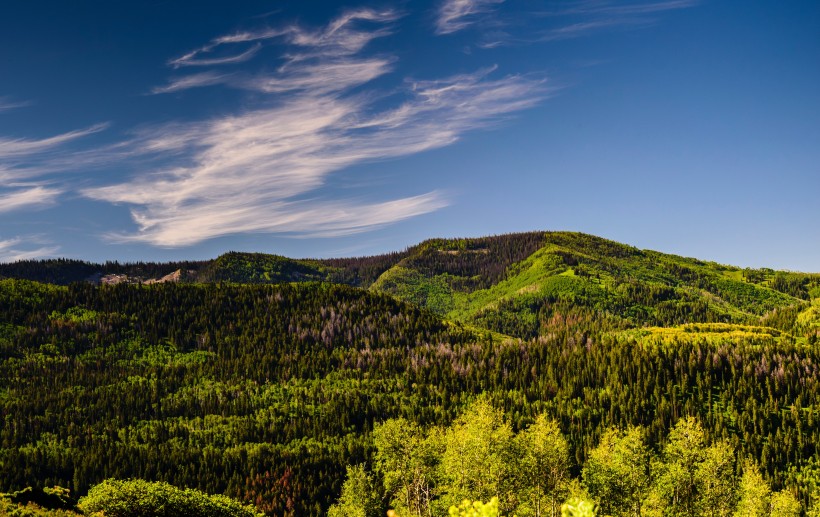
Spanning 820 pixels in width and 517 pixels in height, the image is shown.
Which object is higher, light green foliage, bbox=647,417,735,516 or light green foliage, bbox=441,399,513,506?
light green foliage, bbox=441,399,513,506

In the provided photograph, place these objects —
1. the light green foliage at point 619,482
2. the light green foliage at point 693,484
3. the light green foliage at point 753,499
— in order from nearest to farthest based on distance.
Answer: the light green foliage at point 619,482
the light green foliage at point 693,484
the light green foliage at point 753,499

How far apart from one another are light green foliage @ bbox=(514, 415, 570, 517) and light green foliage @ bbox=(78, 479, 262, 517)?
5193 centimetres

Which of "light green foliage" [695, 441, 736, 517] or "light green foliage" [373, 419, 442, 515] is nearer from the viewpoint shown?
"light green foliage" [695, 441, 736, 517]

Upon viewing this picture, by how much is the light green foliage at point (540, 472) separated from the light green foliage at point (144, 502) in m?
51.9

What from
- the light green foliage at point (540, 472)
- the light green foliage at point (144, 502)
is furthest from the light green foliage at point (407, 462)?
the light green foliage at point (144, 502)

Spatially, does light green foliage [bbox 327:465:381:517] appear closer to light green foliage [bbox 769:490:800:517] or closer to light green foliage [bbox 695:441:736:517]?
light green foliage [bbox 695:441:736:517]

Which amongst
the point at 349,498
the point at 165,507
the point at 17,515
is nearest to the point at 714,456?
A: the point at 349,498

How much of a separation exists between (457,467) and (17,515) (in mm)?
68944

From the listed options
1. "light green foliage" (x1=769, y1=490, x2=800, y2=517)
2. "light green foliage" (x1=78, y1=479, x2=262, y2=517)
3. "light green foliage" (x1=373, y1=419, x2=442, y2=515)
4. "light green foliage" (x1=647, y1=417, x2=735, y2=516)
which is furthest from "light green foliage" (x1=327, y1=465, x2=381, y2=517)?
"light green foliage" (x1=769, y1=490, x2=800, y2=517)

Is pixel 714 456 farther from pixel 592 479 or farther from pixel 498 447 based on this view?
pixel 498 447

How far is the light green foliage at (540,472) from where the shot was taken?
4715 inches

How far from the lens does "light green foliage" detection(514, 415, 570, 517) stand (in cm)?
11975

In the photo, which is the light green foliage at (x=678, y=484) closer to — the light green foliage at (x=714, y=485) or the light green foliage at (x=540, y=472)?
the light green foliage at (x=714, y=485)

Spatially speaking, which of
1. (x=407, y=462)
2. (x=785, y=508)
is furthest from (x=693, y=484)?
(x=407, y=462)
